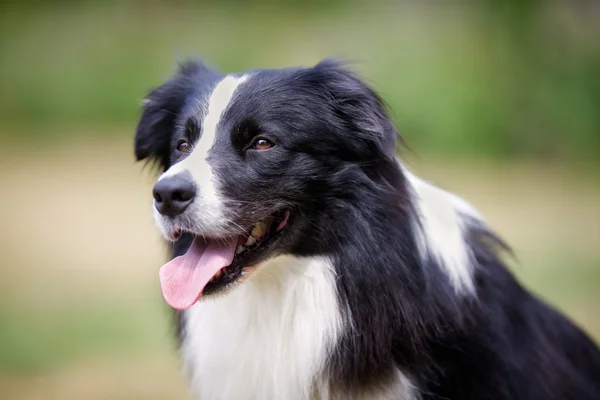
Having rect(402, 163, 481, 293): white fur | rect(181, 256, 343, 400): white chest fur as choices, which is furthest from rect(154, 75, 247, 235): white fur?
rect(402, 163, 481, 293): white fur

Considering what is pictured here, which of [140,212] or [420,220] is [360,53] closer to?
[140,212]

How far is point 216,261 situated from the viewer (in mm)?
2635

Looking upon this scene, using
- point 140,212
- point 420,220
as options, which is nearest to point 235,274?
point 420,220

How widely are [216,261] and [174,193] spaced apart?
0.34 meters

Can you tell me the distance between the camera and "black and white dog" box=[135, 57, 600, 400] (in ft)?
8.60

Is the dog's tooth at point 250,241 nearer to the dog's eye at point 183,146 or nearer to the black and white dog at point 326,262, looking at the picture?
the black and white dog at point 326,262

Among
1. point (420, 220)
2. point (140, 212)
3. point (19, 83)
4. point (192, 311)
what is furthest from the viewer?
point (19, 83)

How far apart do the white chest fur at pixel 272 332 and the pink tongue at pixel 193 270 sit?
17 centimetres

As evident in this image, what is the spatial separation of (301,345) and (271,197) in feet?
1.92

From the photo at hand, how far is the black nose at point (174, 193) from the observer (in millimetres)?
2441

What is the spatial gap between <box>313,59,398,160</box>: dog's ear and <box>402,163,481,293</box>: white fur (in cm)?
27

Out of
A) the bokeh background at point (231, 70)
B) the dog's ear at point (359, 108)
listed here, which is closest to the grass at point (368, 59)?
the bokeh background at point (231, 70)

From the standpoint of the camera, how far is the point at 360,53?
11664 mm

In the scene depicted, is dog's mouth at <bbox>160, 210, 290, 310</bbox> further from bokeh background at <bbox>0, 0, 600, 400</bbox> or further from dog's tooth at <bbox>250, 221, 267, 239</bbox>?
A: bokeh background at <bbox>0, 0, 600, 400</bbox>
